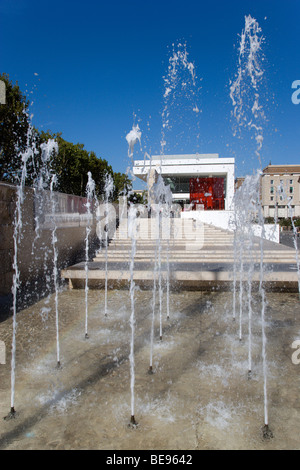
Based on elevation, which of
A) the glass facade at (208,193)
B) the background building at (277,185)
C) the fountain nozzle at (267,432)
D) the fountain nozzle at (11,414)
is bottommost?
the fountain nozzle at (11,414)

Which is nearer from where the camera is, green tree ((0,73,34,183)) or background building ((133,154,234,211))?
green tree ((0,73,34,183))

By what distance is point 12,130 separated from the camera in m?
19.2

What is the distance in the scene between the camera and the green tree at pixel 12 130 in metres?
18.8

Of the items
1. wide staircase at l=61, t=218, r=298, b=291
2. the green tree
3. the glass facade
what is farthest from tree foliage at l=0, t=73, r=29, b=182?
the glass facade

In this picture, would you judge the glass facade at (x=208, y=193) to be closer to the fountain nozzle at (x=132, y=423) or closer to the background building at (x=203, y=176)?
the background building at (x=203, y=176)

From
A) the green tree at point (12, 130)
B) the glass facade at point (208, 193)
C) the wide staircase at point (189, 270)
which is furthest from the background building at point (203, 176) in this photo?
the wide staircase at point (189, 270)

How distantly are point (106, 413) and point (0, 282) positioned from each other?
14.2 feet

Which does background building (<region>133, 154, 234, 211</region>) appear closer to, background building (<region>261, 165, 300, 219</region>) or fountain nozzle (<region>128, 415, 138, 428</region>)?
fountain nozzle (<region>128, 415, 138, 428</region>)

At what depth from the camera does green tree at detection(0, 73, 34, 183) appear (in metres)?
18.8

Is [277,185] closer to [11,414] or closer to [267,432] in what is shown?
[267,432]

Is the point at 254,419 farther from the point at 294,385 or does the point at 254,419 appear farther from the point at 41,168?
the point at 41,168

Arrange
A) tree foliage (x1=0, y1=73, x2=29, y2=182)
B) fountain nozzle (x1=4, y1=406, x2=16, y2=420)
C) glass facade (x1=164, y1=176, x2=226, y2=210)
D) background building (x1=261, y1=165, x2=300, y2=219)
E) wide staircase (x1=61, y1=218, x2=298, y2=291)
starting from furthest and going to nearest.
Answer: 1. background building (x1=261, y1=165, x2=300, y2=219)
2. glass facade (x1=164, y1=176, x2=226, y2=210)
3. tree foliage (x1=0, y1=73, x2=29, y2=182)
4. wide staircase (x1=61, y1=218, x2=298, y2=291)
5. fountain nozzle (x1=4, y1=406, x2=16, y2=420)
